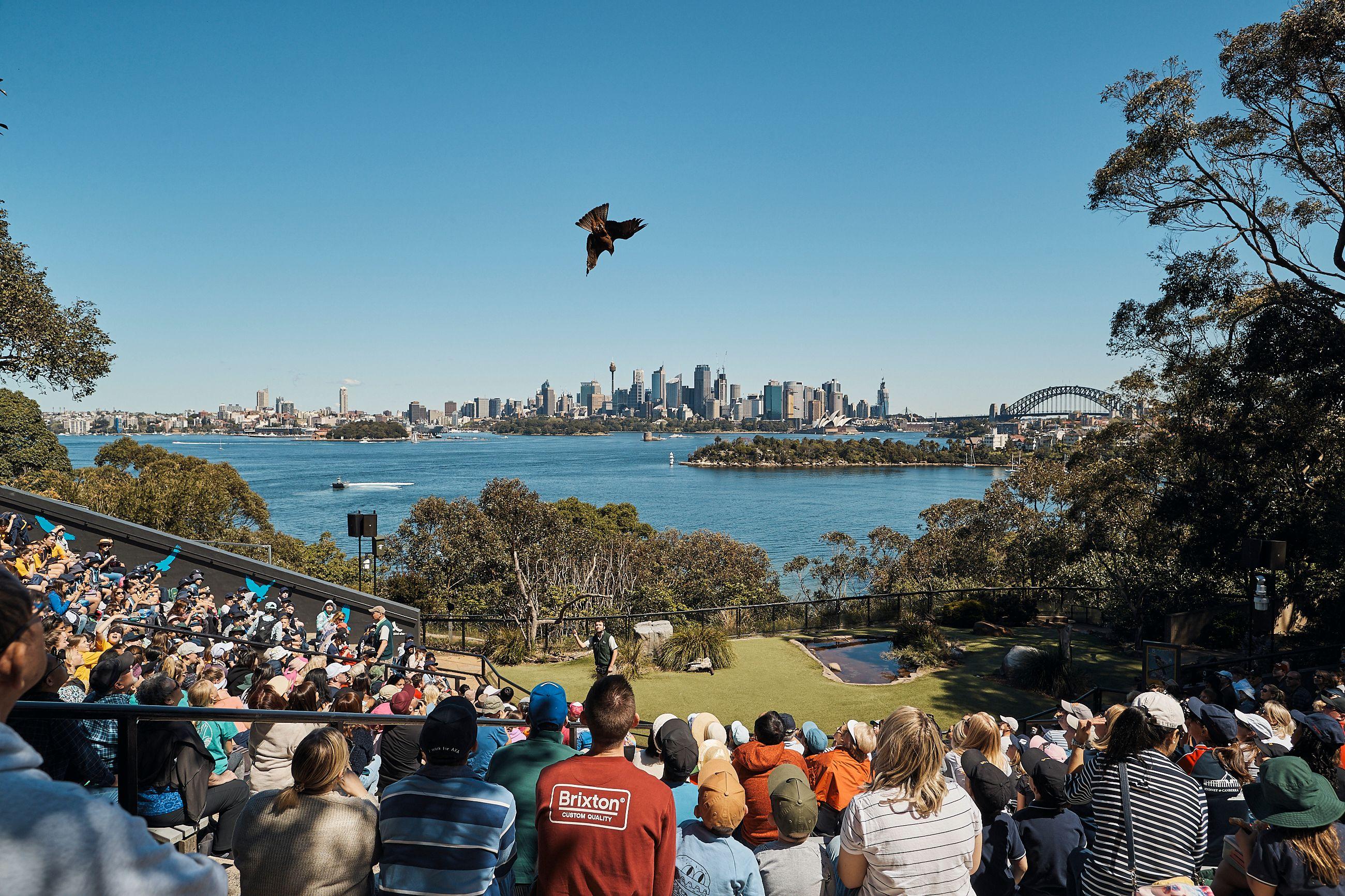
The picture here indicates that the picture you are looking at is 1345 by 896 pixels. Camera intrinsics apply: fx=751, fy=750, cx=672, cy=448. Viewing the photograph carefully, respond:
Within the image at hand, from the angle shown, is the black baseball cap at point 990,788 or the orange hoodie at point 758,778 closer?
the black baseball cap at point 990,788

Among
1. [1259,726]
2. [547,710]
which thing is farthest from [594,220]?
[1259,726]

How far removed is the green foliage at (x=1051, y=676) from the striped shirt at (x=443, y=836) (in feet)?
40.6

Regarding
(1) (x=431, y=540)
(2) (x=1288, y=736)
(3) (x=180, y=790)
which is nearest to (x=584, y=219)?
(3) (x=180, y=790)

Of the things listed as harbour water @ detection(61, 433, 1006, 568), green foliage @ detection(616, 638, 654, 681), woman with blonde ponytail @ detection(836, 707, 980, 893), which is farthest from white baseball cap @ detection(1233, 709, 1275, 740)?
harbour water @ detection(61, 433, 1006, 568)

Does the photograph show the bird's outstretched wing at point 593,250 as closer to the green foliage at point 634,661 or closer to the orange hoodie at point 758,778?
the orange hoodie at point 758,778

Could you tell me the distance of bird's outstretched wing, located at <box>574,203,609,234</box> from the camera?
580 cm

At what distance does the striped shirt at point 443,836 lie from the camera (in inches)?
95.1

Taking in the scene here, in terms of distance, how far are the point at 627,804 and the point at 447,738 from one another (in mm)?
661

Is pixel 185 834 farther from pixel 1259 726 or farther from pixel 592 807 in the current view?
pixel 1259 726

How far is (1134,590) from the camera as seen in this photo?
1786 cm

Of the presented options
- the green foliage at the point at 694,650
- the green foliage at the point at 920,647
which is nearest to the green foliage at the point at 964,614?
the green foliage at the point at 920,647

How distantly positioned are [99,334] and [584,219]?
66.9 ft

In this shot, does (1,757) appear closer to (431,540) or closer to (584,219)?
(584,219)

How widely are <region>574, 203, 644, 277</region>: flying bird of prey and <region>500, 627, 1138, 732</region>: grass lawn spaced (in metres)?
7.84
